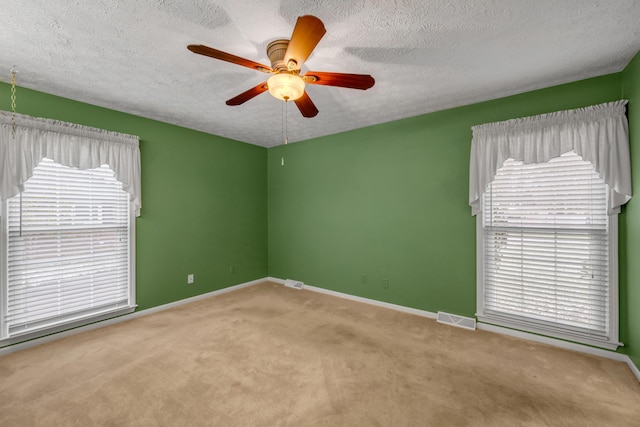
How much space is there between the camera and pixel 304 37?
1.44m

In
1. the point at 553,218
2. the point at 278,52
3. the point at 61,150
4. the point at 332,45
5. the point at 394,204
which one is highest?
the point at 332,45

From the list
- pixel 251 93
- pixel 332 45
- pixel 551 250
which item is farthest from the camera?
pixel 551 250

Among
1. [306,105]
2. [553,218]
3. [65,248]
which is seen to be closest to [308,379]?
[306,105]

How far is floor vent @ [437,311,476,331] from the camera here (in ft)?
9.98

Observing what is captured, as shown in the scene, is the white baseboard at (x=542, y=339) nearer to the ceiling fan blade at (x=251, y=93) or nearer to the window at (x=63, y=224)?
the ceiling fan blade at (x=251, y=93)

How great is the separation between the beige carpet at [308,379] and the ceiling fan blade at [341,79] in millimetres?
2179

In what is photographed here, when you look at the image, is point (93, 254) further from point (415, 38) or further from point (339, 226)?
point (415, 38)

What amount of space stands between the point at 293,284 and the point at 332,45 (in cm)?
365

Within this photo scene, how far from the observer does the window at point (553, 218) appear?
7.87 feet

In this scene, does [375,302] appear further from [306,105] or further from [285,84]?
[285,84]

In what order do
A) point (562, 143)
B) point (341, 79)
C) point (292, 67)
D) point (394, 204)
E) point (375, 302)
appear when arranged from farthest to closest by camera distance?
point (375, 302)
point (394, 204)
point (562, 143)
point (341, 79)
point (292, 67)

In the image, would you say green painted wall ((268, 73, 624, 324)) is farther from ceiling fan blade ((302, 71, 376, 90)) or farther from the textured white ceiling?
ceiling fan blade ((302, 71, 376, 90))

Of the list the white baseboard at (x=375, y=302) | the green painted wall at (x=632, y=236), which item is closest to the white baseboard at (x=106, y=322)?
the white baseboard at (x=375, y=302)

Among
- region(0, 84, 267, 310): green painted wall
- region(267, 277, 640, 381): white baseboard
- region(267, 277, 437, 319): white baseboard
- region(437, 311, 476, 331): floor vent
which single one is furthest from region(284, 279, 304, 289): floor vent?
region(437, 311, 476, 331): floor vent
